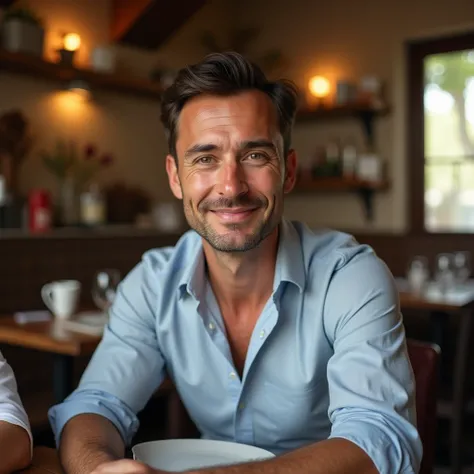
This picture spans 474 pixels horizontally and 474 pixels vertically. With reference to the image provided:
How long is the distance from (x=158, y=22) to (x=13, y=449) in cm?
395

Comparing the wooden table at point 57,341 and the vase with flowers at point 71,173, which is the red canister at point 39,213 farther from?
the wooden table at point 57,341

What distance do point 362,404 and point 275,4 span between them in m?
5.12

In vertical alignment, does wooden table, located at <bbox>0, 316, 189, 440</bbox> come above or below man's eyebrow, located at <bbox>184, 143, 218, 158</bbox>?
below

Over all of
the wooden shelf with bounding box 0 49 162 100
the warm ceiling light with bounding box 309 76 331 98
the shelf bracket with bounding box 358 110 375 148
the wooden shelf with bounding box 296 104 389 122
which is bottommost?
the shelf bracket with bounding box 358 110 375 148

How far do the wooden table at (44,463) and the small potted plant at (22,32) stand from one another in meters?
2.99

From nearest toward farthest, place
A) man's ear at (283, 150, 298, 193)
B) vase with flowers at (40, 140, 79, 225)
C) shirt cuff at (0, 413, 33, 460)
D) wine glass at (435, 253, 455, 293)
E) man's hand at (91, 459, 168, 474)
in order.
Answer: man's hand at (91, 459, 168, 474)
shirt cuff at (0, 413, 33, 460)
man's ear at (283, 150, 298, 193)
wine glass at (435, 253, 455, 293)
vase with flowers at (40, 140, 79, 225)

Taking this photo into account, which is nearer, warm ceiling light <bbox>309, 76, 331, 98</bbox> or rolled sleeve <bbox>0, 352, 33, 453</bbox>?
rolled sleeve <bbox>0, 352, 33, 453</bbox>

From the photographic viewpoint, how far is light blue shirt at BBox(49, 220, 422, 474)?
1214 mm

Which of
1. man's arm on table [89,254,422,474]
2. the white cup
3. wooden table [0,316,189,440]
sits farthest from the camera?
the white cup

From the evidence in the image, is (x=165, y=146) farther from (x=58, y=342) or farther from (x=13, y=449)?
(x=13, y=449)

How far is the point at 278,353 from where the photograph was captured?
1.41m

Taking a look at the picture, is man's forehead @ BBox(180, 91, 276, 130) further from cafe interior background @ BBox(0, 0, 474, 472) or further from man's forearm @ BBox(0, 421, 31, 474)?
cafe interior background @ BBox(0, 0, 474, 472)

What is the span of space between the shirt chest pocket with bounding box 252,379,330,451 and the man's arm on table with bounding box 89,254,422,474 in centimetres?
14

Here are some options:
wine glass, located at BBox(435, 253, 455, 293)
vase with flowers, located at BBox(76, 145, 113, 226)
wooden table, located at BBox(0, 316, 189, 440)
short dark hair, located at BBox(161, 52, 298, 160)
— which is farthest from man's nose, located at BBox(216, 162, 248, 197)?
vase with flowers, located at BBox(76, 145, 113, 226)
